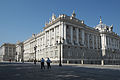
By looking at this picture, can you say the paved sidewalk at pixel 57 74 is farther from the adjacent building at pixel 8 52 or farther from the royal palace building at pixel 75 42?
the adjacent building at pixel 8 52

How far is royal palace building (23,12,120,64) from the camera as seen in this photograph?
51719 mm

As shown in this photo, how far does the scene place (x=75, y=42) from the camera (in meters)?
56.1

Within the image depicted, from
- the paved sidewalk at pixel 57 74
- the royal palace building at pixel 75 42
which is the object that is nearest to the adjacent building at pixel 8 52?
the royal palace building at pixel 75 42

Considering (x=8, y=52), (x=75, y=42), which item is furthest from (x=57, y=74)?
(x=8, y=52)

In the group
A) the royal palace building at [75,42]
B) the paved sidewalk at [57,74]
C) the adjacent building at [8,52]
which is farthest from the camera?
the adjacent building at [8,52]

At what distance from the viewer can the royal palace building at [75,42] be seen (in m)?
51.7

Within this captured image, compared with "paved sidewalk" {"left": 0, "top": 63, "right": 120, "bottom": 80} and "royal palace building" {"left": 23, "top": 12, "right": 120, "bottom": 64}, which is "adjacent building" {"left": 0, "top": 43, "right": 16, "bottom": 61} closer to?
"royal palace building" {"left": 23, "top": 12, "right": 120, "bottom": 64}

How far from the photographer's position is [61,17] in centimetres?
5238

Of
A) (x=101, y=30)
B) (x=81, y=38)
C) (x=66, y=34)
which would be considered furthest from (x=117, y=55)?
(x=66, y=34)

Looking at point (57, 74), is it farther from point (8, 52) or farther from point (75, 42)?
point (8, 52)

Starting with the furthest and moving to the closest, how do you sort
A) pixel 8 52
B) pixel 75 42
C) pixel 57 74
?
1. pixel 8 52
2. pixel 75 42
3. pixel 57 74

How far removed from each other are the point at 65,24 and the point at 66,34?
426cm

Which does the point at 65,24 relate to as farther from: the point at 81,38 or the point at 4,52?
the point at 4,52

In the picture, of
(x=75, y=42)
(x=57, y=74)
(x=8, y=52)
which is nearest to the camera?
(x=57, y=74)
